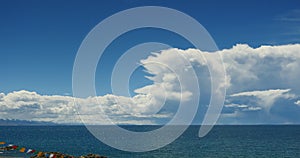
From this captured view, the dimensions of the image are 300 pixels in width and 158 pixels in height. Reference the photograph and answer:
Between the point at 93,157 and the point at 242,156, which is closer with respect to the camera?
the point at 93,157

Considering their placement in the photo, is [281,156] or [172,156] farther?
[281,156]

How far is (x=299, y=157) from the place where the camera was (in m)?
99.7

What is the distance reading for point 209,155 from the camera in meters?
101

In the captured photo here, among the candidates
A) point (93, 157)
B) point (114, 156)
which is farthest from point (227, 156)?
point (93, 157)

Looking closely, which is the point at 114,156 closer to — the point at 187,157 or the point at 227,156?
the point at 187,157

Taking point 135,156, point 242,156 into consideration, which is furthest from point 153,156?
point 242,156

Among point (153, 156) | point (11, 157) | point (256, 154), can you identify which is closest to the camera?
point (11, 157)

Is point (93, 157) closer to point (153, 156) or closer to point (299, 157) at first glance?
point (153, 156)

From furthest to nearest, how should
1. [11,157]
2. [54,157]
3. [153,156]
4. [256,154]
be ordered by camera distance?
[256,154] → [153,156] → [11,157] → [54,157]

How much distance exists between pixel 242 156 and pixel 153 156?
25.7 meters

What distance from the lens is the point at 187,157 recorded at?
95.8 meters

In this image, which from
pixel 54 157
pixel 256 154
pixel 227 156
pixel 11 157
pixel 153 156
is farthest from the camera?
pixel 256 154

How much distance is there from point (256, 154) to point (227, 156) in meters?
11.8

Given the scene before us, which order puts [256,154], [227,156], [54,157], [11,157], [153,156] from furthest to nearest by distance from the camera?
[256,154] < [227,156] < [153,156] < [11,157] < [54,157]
